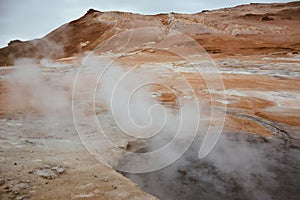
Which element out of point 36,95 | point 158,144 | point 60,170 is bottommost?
point 158,144

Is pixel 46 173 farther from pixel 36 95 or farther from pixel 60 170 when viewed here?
pixel 36 95

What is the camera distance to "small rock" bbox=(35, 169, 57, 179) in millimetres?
3980

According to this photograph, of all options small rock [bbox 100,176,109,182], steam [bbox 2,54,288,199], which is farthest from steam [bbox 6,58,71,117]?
small rock [bbox 100,176,109,182]

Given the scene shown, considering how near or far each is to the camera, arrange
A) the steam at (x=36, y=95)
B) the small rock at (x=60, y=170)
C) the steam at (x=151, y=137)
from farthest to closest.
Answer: the steam at (x=36, y=95) < the steam at (x=151, y=137) < the small rock at (x=60, y=170)

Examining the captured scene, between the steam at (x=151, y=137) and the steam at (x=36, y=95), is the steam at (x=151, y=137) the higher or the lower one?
the lower one

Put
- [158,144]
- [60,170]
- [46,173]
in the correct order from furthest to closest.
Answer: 1. [158,144]
2. [60,170]
3. [46,173]

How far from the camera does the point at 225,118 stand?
711 centimetres

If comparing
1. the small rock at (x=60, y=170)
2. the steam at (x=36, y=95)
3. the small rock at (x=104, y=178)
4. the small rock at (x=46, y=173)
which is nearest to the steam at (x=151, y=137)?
the steam at (x=36, y=95)

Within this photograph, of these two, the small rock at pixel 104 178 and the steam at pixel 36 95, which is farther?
the steam at pixel 36 95

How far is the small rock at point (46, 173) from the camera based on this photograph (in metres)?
3.98

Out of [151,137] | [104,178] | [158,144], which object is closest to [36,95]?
[151,137]

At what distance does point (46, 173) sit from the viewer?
13.3 ft

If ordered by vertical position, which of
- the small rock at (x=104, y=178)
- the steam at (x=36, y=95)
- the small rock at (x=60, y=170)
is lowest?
the small rock at (x=104, y=178)

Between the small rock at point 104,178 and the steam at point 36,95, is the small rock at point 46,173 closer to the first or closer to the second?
the small rock at point 104,178
